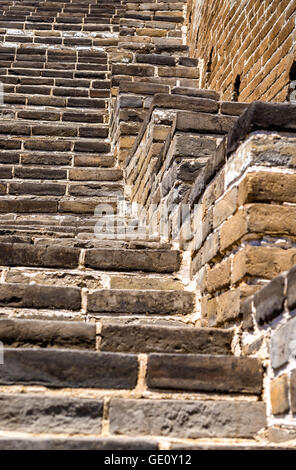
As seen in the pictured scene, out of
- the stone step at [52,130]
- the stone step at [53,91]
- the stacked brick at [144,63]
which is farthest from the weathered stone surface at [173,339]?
the stone step at [53,91]

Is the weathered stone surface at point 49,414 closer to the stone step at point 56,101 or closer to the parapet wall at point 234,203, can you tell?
the parapet wall at point 234,203

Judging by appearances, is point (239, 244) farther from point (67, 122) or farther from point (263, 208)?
point (67, 122)

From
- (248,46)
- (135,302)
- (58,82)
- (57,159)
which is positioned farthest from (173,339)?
(58,82)

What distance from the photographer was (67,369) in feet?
7.23

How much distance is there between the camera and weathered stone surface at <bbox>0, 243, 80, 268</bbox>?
3463mm

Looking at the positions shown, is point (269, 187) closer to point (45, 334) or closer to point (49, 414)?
point (45, 334)

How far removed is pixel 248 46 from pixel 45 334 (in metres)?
4.37

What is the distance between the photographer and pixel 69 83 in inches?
324

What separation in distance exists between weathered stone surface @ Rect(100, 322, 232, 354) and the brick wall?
9.25 ft

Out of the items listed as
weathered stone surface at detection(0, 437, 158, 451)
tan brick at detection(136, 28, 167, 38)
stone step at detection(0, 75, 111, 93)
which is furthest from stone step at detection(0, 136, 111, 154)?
weathered stone surface at detection(0, 437, 158, 451)

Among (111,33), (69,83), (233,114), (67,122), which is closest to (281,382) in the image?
(233,114)

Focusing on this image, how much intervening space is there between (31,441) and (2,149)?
507cm

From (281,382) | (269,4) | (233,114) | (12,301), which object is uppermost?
(269,4)

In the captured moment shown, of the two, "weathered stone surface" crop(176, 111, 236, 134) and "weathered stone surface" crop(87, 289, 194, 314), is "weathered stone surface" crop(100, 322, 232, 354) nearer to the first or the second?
"weathered stone surface" crop(87, 289, 194, 314)
